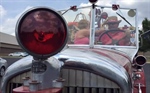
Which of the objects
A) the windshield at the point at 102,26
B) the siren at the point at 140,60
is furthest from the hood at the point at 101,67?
the windshield at the point at 102,26

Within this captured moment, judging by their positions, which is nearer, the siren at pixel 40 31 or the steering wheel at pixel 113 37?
the siren at pixel 40 31

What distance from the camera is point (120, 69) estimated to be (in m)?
2.42

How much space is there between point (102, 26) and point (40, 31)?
264 centimetres

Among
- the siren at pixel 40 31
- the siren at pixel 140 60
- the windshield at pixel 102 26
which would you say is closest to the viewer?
the siren at pixel 40 31

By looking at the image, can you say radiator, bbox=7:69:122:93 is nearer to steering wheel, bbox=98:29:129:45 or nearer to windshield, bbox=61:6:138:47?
windshield, bbox=61:6:138:47

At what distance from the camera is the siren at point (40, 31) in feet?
6.24

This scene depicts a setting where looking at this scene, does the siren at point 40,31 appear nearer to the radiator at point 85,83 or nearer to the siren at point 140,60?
the radiator at point 85,83

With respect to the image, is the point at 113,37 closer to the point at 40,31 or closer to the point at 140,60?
the point at 140,60

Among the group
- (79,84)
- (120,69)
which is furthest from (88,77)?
(120,69)

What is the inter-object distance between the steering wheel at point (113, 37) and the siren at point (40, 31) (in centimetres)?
235

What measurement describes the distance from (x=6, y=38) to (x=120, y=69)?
6041 cm

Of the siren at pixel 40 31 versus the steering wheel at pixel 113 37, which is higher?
the steering wheel at pixel 113 37

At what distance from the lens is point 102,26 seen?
14.6 ft

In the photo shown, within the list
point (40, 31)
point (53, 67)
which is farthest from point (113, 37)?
point (40, 31)
